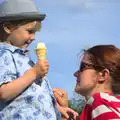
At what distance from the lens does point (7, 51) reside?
15.9ft

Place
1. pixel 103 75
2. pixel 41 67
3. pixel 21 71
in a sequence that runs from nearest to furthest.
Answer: pixel 103 75
pixel 41 67
pixel 21 71

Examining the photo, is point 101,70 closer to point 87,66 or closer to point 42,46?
point 87,66

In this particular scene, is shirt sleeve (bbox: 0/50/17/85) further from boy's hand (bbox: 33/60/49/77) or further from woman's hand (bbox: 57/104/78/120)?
woman's hand (bbox: 57/104/78/120)

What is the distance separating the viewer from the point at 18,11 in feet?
16.6

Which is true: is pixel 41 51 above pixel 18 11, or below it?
below

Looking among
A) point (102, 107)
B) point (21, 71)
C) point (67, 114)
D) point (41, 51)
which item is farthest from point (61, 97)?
point (102, 107)

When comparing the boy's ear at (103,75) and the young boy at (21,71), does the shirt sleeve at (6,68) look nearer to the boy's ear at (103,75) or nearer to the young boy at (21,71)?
the young boy at (21,71)

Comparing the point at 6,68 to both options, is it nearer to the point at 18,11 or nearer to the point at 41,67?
the point at 41,67

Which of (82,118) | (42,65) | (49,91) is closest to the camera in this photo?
(82,118)

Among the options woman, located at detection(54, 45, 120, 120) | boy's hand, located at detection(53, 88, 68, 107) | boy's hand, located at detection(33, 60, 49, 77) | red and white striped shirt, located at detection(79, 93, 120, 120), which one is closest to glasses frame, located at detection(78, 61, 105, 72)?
woman, located at detection(54, 45, 120, 120)

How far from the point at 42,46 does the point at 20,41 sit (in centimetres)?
32

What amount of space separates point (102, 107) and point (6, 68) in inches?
40.9

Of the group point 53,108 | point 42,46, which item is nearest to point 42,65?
point 42,46

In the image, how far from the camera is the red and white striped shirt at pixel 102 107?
13.9 ft
